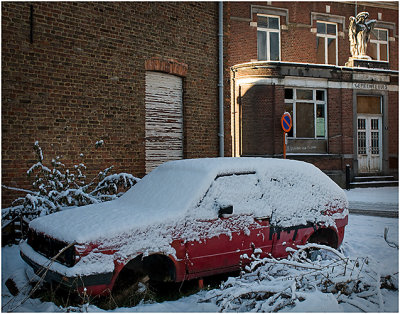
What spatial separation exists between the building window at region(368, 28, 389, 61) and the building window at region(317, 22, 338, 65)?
2.61 m

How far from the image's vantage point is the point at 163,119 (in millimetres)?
9789

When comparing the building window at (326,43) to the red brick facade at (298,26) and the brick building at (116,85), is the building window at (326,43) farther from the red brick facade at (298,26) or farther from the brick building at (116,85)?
the brick building at (116,85)

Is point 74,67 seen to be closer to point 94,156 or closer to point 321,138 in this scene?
point 94,156

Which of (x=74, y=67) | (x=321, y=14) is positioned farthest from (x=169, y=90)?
(x=321, y=14)

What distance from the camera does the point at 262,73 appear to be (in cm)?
1680

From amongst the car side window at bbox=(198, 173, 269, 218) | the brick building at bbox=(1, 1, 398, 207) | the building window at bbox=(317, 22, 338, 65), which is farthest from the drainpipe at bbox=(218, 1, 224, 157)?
the building window at bbox=(317, 22, 338, 65)

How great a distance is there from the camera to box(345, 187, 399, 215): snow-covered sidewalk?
1116cm

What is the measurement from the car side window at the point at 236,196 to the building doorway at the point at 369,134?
1479 cm

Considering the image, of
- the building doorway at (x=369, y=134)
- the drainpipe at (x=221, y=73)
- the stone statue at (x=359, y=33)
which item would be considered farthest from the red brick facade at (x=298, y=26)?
the drainpipe at (x=221, y=73)

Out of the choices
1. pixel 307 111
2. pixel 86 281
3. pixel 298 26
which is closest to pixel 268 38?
pixel 298 26

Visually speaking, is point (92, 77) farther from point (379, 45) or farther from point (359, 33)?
point (379, 45)

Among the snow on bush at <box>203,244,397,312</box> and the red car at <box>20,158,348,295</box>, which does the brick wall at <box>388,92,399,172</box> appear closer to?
the red car at <box>20,158,348,295</box>

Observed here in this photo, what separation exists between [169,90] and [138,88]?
978 mm

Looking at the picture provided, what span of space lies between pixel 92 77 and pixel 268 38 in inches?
551
